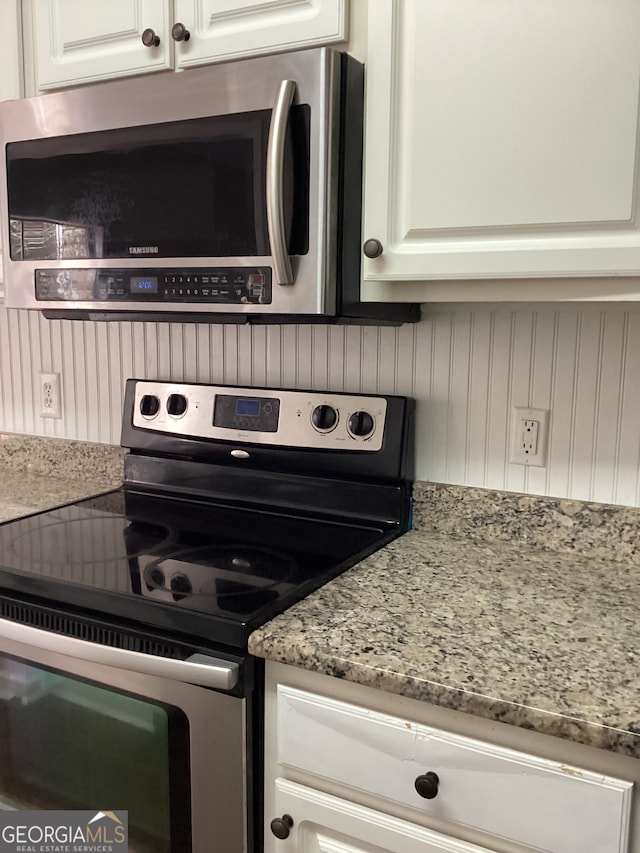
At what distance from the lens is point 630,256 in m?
0.99

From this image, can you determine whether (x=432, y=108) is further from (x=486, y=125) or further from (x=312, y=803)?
(x=312, y=803)

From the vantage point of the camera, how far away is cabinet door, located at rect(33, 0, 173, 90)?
1.29 meters

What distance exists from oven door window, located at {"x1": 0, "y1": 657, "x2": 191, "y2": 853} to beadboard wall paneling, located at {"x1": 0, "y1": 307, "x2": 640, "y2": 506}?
2.33ft

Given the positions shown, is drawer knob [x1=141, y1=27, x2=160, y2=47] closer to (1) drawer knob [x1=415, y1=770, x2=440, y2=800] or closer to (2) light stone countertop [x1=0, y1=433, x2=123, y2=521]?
(2) light stone countertop [x1=0, y1=433, x2=123, y2=521]

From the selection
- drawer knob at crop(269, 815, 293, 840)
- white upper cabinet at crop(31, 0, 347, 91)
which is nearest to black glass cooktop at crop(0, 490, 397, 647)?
drawer knob at crop(269, 815, 293, 840)

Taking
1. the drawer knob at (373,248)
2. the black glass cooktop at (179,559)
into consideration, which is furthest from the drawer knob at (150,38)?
the black glass cooktop at (179,559)

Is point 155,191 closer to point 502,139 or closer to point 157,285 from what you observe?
point 157,285

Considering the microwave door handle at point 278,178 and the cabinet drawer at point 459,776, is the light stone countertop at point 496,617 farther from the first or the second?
the microwave door handle at point 278,178

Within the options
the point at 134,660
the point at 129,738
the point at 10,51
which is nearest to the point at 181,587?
the point at 134,660

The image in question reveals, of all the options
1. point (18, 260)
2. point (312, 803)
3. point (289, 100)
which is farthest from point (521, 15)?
point (312, 803)

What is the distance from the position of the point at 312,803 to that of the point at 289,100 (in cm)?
102

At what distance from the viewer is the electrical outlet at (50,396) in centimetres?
193

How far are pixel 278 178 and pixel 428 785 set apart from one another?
0.87 metres

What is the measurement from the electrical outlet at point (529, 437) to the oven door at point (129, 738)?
2.24 ft
